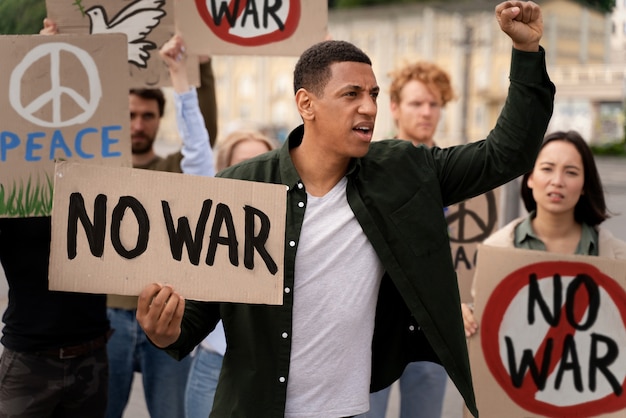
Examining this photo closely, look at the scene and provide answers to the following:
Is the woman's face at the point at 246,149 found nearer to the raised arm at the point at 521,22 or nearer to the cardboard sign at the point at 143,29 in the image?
the cardboard sign at the point at 143,29

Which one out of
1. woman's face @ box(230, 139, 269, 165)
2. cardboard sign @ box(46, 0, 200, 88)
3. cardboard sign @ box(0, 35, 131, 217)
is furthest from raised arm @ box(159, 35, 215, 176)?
cardboard sign @ box(0, 35, 131, 217)

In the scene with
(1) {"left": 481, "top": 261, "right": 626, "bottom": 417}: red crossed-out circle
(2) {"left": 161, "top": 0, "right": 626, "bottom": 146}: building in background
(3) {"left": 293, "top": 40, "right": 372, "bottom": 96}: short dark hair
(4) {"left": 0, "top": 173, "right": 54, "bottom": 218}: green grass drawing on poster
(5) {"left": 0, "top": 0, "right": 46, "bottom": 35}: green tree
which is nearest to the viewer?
(3) {"left": 293, "top": 40, "right": 372, "bottom": 96}: short dark hair

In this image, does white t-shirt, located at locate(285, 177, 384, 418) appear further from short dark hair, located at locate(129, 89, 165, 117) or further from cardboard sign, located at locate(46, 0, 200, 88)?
short dark hair, located at locate(129, 89, 165, 117)

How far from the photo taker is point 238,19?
3633 millimetres

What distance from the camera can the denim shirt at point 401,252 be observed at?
A: 7.38 feet

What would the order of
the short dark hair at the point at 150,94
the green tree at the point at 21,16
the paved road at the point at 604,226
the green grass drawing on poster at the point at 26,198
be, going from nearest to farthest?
the green grass drawing on poster at the point at 26,198
the short dark hair at the point at 150,94
the green tree at the point at 21,16
the paved road at the point at 604,226

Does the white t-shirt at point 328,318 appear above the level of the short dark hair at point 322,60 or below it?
below

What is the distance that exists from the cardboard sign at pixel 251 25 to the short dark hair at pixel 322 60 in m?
1.29

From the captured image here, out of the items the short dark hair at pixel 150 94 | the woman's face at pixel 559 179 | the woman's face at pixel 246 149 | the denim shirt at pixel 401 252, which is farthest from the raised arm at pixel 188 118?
the woman's face at pixel 559 179

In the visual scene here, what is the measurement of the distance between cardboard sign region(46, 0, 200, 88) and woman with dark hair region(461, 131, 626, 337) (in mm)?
1347

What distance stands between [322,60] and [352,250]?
48 cm

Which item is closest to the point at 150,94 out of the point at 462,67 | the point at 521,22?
the point at 521,22

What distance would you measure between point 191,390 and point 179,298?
129 centimetres

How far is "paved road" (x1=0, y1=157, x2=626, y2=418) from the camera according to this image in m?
5.25
